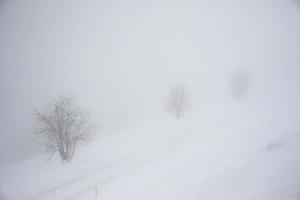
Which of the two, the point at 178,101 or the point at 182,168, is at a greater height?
the point at 178,101

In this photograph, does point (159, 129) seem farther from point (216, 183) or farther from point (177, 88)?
point (216, 183)

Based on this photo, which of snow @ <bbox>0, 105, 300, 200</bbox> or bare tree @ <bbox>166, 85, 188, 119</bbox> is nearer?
snow @ <bbox>0, 105, 300, 200</bbox>

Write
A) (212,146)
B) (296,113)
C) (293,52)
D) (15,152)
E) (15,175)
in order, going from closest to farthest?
(212,146) < (15,175) < (296,113) < (15,152) < (293,52)

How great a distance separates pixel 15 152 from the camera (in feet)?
151

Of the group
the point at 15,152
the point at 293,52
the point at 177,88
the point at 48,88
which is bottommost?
the point at 15,152

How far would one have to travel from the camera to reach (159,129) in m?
28.6

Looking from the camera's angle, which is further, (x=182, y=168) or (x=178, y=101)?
(x=178, y=101)

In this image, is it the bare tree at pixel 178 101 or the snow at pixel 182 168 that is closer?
the snow at pixel 182 168

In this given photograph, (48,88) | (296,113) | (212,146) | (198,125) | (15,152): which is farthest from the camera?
(48,88)

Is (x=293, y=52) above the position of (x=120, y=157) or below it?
above

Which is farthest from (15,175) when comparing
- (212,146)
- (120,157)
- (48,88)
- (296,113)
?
(48,88)

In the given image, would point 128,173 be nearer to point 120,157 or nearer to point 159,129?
point 120,157

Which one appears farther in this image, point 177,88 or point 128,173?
point 177,88

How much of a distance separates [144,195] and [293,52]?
11041 cm
